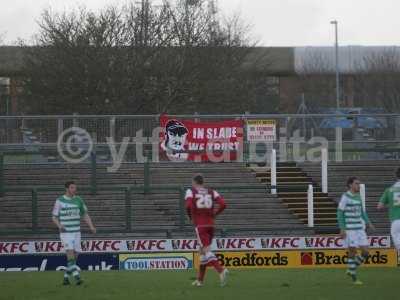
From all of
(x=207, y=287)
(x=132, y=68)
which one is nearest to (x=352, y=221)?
(x=207, y=287)

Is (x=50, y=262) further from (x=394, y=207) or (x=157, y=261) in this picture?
(x=394, y=207)

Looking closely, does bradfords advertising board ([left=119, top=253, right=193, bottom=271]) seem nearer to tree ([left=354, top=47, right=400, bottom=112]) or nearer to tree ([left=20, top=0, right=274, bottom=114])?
tree ([left=20, top=0, right=274, bottom=114])

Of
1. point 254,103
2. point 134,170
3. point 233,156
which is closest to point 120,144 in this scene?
point 134,170

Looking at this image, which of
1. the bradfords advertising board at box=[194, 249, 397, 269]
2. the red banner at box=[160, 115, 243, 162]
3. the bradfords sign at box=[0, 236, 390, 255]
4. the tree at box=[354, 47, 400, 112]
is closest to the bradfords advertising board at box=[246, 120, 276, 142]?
the red banner at box=[160, 115, 243, 162]

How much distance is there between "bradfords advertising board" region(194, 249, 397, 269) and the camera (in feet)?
86.8

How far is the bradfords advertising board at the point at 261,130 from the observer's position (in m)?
32.3

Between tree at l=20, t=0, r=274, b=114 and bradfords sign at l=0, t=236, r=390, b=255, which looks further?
tree at l=20, t=0, r=274, b=114

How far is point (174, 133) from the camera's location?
105 ft

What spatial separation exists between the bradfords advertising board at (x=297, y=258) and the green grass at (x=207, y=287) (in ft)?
16.2

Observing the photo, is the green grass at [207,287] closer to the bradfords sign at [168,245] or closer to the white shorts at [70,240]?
the white shorts at [70,240]

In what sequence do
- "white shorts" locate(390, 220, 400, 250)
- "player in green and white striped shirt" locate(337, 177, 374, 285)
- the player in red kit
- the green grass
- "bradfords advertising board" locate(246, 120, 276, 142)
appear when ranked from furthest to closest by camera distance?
"bradfords advertising board" locate(246, 120, 276, 142), "player in green and white striped shirt" locate(337, 177, 374, 285), "white shorts" locate(390, 220, 400, 250), the player in red kit, the green grass

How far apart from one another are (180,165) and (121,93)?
417 inches

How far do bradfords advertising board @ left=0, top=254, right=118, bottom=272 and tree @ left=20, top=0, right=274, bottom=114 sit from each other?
15.5m

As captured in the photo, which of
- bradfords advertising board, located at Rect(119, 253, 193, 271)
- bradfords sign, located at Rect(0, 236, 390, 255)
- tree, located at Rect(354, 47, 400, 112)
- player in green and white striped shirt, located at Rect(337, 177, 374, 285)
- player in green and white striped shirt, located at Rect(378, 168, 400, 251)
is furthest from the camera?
tree, located at Rect(354, 47, 400, 112)
